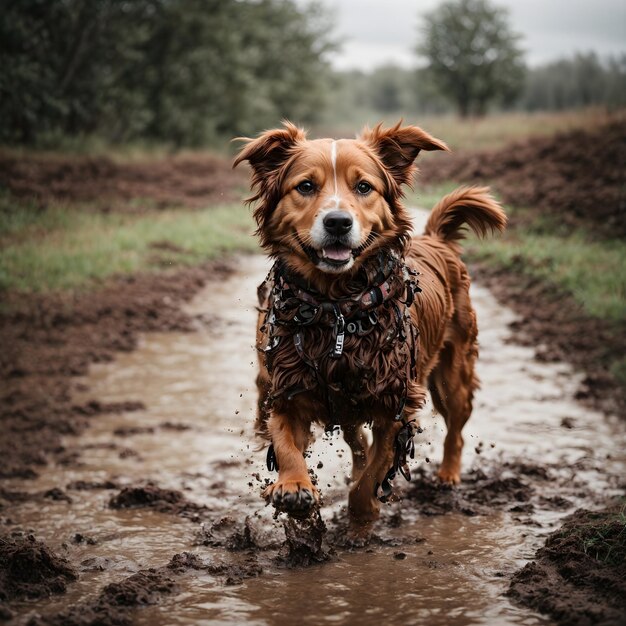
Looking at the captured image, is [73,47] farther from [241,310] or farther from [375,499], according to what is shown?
[375,499]

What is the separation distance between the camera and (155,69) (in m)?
28.9

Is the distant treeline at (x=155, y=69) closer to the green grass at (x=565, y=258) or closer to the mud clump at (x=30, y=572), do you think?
the green grass at (x=565, y=258)

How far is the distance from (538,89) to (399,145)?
78.7 meters

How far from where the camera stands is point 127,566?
418 cm

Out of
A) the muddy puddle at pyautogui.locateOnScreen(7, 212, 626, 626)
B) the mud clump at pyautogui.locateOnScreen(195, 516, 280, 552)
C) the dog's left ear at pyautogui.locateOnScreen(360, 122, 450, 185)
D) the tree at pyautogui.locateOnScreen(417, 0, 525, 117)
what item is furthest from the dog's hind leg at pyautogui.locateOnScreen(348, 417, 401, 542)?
the tree at pyautogui.locateOnScreen(417, 0, 525, 117)

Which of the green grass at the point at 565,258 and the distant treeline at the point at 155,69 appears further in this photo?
the distant treeline at the point at 155,69

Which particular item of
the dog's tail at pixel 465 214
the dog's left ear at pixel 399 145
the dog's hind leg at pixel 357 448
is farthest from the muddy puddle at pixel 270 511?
the dog's left ear at pixel 399 145

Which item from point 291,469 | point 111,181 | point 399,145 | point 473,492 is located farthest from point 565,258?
point 111,181

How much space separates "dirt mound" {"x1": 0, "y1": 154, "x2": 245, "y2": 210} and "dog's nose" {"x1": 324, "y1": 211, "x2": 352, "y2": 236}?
1208 centimetres

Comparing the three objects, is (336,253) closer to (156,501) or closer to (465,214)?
(465,214)

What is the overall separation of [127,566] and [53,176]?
50.5 ft

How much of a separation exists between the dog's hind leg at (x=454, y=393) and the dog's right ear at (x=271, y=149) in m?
1.98

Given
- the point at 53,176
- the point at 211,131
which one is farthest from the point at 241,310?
the point at 211,131

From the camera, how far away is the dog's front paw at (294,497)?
12.6 ft
